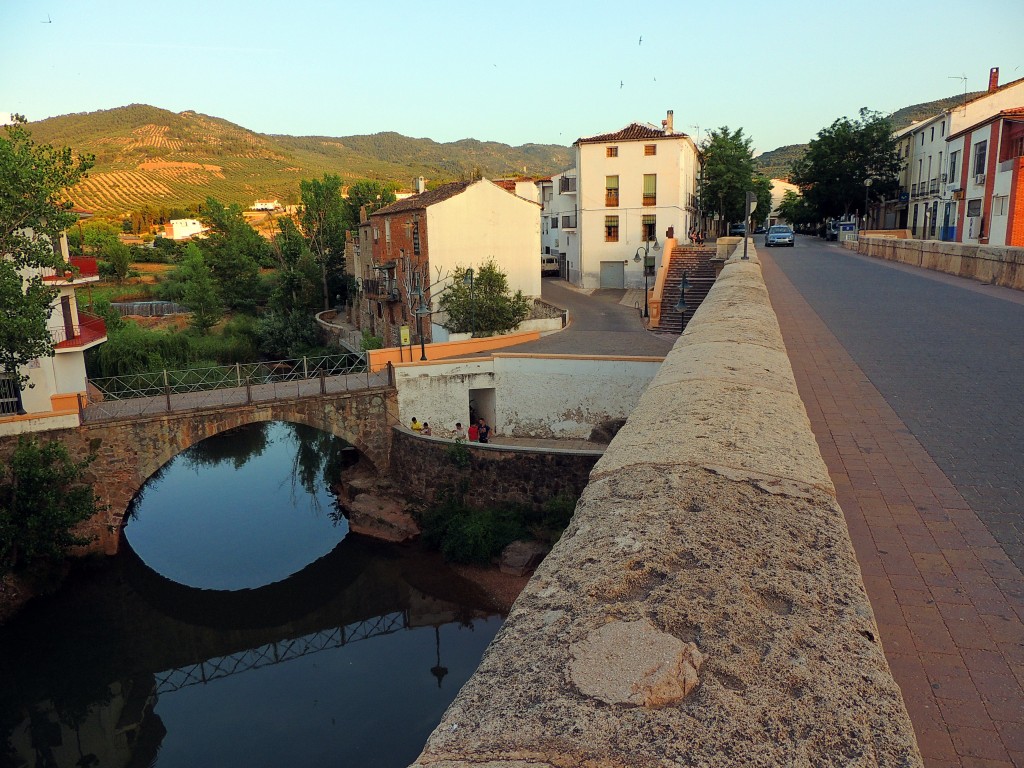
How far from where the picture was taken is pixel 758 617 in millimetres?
2045

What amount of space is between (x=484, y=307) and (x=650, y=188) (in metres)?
16.1

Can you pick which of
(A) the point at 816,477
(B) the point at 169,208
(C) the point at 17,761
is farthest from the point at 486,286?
(B) the point at 169,208

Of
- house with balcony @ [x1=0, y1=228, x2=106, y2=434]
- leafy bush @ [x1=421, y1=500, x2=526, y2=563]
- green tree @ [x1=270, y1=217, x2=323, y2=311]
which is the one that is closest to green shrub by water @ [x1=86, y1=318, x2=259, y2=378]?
green tree @ [x1=270, y1=217, x2=323, y2=311]

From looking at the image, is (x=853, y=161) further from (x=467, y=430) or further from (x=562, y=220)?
(x=467, y=430)

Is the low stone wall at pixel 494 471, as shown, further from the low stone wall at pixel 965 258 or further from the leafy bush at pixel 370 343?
the leafy bush at pixel 370 343

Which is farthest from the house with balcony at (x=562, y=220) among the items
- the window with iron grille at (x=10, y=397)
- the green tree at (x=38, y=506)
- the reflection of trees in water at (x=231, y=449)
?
the green tree at (x=38, y=506)

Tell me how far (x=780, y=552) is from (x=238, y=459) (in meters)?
27.0

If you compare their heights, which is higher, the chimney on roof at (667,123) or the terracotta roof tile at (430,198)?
the chimney on roof at (667,123)

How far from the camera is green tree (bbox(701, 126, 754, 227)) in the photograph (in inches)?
1705

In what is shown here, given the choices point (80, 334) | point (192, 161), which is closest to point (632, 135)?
point (80, 334)

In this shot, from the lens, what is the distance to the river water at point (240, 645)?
44.6 ft

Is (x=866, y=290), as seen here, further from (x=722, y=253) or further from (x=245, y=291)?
(x=245, y=291)

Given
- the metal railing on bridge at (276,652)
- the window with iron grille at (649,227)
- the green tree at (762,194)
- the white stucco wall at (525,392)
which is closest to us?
the metal railing on bridge at (276,652)

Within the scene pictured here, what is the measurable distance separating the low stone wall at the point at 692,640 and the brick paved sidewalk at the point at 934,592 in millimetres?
470
